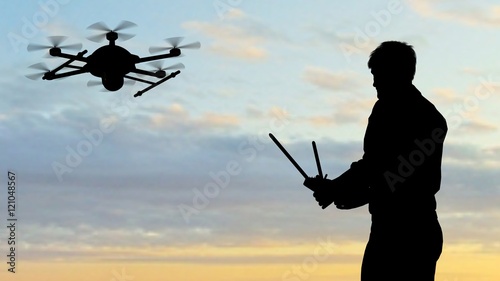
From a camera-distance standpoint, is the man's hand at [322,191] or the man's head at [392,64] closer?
the man's head at [392,64]

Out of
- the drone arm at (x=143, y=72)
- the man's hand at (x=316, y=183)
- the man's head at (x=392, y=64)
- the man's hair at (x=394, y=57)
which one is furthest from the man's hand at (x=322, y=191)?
the drone arm at (x=143, y=72)

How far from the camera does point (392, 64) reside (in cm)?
649

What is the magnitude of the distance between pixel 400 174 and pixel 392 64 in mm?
886

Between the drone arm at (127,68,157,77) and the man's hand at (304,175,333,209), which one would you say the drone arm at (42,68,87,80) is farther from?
the man's hand at (304,175,333,209)

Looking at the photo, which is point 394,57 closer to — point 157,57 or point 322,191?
point 322,191

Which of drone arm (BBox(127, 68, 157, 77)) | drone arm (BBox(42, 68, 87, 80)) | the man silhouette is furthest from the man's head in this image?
drone arm (BBox(127, 68, 157, 77))

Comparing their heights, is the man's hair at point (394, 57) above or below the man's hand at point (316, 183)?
above

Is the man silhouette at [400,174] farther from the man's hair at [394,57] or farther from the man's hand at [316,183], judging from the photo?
the man's hand at [316,183]

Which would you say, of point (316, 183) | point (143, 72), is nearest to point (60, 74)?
point (143, 72)

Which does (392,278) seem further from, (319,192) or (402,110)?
(402,110)

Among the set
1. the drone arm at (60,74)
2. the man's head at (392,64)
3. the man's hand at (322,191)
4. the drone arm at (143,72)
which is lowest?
the man's hand at (322,191)

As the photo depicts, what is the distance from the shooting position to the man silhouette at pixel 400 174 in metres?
6.32

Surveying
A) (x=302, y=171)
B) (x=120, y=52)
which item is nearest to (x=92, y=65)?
(x=120, y=52)

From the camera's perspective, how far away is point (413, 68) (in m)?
6.58
